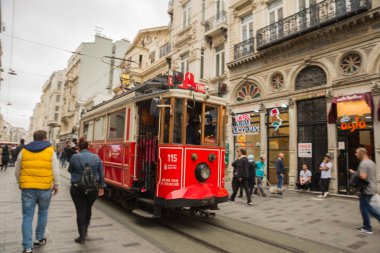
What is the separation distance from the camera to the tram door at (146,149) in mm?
6809

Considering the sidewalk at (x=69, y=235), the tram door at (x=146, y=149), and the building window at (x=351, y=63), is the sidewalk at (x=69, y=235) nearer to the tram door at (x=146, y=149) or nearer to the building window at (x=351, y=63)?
the tram door at (x=146, y=149)

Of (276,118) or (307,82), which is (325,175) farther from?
(307,82)

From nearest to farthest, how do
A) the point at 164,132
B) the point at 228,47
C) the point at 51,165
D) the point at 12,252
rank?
1. the point at 12,252
2. the point at 51,165
3. the point at 164,132
4. the point at 228,47

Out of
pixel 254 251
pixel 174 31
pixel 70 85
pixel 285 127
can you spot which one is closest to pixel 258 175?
pixel 285 127

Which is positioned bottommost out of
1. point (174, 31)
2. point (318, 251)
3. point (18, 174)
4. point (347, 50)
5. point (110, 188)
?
point (318, 251)

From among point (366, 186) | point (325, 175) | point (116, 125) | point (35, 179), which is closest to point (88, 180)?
point (35, 179)

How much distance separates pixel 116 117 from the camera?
825cm

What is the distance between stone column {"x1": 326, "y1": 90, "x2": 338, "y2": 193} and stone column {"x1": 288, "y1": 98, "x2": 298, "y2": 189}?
1.59 m

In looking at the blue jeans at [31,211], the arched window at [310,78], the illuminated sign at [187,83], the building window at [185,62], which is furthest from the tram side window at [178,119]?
the building window at [185,62]

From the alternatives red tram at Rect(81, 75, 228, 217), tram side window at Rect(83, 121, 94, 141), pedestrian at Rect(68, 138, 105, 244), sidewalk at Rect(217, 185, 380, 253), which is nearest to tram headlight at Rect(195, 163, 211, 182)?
red tram at Rect(81, 75, 228, 217)

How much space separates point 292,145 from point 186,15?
1454cm

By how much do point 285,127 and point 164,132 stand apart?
9.20 m

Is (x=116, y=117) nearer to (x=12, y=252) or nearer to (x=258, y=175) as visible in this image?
(x=12, y=252)

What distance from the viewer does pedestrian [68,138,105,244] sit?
15.5 feet
